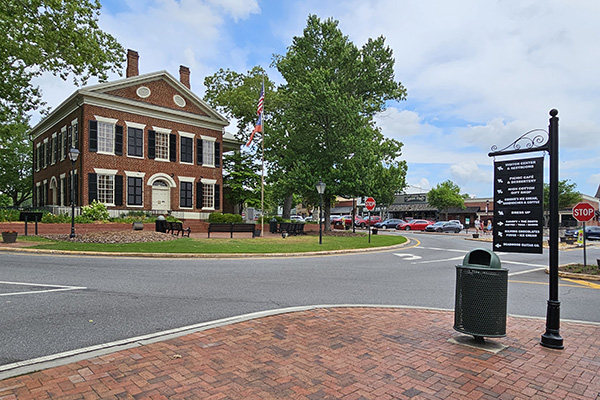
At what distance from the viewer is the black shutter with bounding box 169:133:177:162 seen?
31406 mm

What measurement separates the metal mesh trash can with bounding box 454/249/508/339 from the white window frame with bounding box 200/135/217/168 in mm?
30584

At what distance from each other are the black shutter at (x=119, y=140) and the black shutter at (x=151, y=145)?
81.5 inches

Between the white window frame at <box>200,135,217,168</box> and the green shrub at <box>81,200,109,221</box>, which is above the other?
the white window frame at <box>200,135,217,168</box>

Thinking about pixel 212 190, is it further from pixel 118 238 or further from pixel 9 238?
pixel 9 238

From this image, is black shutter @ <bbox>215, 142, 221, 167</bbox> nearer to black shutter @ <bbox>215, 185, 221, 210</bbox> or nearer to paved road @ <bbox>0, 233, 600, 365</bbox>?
black shutter @ <bbox>215, 185, 221, 210</bbox>

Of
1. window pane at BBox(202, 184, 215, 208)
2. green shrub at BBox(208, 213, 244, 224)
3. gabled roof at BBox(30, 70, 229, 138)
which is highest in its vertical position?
gabled roof at BBox(30, 70, 229, 138)

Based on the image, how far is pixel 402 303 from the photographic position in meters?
7.36

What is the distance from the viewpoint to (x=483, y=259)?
497 cm

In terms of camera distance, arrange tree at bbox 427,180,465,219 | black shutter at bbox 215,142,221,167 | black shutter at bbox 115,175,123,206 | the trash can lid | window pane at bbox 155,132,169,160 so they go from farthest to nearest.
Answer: tree at bbox 427,180,465,219, black shutter at bbox 215,142,221,167, window pane at bbox 155,132,169,160, black shutter at bbox 115,175,123,206, the trash can lid

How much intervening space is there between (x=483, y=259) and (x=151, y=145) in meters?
29.2

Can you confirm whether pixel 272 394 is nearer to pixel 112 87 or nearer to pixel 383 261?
pixel 383 261

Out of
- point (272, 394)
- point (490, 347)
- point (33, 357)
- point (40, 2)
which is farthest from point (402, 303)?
point (40, 2)

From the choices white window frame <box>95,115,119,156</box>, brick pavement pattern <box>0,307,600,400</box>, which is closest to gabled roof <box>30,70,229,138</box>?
white window frame <box>95,115,119,156</box>

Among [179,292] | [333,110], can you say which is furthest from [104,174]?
[179,292]
